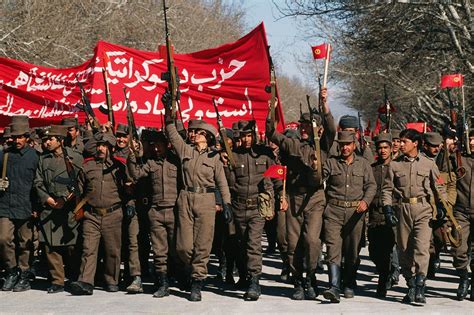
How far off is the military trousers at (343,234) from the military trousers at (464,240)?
1182 millimetres

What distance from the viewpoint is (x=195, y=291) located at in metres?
11.6

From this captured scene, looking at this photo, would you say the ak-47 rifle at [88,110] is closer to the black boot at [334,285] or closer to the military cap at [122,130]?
the military cap at [122,130]

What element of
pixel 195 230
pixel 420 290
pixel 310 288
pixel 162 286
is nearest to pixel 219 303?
pixel 162 286

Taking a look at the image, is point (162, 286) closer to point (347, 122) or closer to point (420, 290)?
point (420, 290)

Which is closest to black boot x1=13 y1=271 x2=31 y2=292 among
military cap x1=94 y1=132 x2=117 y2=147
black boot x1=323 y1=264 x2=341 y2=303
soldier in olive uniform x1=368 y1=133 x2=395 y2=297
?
military cap x1=94 y1=132 x2=117 y2=147

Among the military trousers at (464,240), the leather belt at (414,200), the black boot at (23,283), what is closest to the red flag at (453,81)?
the military trousers at (464,240)

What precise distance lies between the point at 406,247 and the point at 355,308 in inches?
40.3

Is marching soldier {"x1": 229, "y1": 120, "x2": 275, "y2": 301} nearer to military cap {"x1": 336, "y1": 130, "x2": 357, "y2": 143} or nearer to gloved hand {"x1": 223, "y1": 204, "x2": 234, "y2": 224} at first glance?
gloved hand {"x1": 223, "y1": 204, "x2": 234, "y2": 224}

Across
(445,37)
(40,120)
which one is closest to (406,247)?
(40,120)

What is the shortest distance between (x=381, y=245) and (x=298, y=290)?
4.19 feet

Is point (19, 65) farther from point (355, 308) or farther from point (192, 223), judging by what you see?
point (355, 308)

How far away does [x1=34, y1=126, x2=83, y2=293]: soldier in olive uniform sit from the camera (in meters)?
12.2

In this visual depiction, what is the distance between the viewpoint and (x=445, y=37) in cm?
2598

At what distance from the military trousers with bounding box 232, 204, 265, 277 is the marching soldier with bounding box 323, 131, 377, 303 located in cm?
78
